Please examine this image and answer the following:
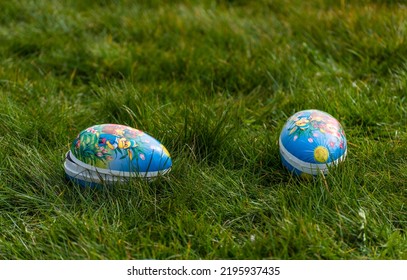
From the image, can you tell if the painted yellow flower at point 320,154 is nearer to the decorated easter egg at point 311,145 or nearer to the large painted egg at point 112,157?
the decorated easter egg at point 311,145

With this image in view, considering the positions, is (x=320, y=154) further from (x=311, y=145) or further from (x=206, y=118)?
(x=206, y=118)

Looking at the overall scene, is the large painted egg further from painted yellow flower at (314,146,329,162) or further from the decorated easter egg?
painted yellow flower at (314,146,329,162)

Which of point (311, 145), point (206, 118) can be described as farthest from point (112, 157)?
point (311, 145)

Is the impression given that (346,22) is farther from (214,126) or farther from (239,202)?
(239,202)

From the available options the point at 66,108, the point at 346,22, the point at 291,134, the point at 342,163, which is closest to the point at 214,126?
the point at 291,134

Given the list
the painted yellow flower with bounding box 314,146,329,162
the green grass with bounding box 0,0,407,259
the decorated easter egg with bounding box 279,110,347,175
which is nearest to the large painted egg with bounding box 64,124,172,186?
the green grass with bounding box 0,0,407,259
